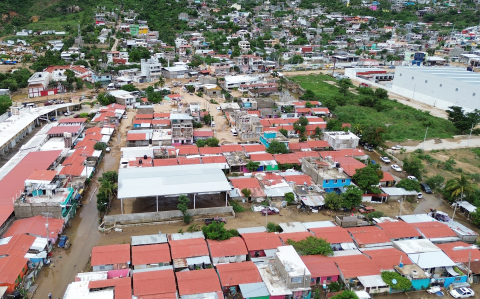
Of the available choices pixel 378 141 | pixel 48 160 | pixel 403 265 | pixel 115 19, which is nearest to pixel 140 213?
pixel 48 160

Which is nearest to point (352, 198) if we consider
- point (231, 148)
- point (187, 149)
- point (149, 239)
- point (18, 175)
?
point (231, 148)

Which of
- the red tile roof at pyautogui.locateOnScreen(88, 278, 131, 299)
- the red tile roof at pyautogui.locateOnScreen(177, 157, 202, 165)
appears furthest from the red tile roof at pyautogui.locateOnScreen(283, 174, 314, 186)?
the red tile roof at pyautogui.locateOnScreen(88, 278, 131, 299)

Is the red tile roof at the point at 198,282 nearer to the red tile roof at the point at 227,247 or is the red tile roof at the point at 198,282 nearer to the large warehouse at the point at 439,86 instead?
the red tile roof at the point at 227,247

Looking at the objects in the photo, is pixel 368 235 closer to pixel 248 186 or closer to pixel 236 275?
pixel 236 275

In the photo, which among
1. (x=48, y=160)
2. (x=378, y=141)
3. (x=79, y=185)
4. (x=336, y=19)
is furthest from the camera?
(x=336, y=19)

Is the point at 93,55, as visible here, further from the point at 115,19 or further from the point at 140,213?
the point at 140,213
